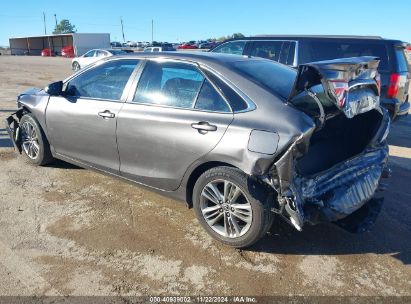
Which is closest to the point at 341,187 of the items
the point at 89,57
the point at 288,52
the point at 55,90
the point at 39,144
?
the point at 55,90

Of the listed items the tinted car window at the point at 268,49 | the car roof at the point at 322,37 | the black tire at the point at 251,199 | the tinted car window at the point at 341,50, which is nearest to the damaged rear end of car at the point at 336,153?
the black tire at the point at 251,199

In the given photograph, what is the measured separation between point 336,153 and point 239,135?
4.09 ft

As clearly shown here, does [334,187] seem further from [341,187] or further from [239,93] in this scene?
[239,93]

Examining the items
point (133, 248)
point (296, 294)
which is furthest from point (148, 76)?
point (296, 294)

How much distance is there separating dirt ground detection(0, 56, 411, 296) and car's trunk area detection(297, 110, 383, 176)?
0.72 meters

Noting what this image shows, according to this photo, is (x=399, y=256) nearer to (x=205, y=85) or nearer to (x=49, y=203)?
(x=205, y=85)

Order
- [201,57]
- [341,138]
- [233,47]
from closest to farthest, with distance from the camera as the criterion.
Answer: [201,57]
[341,138]
[233,47]

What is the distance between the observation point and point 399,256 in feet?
10.7

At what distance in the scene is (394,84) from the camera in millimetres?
6711

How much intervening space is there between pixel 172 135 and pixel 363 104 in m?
1.72

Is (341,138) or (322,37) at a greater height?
(322,37)

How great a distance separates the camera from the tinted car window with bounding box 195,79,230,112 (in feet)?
10.6

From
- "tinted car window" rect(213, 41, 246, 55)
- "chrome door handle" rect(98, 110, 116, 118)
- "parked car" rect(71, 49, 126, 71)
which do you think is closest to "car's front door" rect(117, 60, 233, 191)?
"chrome door handle" rect(98, 110, 116, 118)

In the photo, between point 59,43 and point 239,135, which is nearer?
point 239,135
